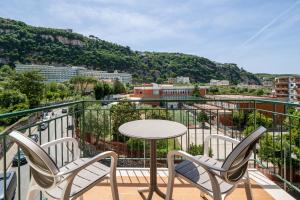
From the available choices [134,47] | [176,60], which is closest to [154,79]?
[176,60]

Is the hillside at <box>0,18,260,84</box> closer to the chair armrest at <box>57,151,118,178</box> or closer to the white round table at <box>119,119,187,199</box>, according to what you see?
the white round table at <box>119,119,187,199</box>

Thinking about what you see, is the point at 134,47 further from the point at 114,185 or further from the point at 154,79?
the point at 114,185

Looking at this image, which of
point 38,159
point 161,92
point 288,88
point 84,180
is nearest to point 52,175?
point 38,159

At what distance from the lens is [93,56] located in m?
73.6

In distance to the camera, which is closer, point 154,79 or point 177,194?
point 177,194

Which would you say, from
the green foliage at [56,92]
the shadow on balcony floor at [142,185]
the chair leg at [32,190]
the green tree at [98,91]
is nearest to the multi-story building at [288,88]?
the green tree at [98,91]

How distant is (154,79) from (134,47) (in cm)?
1850

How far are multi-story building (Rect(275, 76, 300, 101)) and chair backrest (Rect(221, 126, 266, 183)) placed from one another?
217 ft

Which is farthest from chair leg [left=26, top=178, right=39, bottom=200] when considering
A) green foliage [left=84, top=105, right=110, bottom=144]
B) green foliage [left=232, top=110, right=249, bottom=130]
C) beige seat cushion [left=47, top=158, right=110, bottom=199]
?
green foliage [left=232, top=110, right=249, bottom=130]

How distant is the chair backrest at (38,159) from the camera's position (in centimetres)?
135

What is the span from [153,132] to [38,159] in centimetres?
97

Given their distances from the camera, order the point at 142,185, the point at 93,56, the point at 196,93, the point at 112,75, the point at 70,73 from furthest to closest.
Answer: the point at 112,75, the point at 93,56, the point at 70,73, the point at 196,93, the point at 142,185

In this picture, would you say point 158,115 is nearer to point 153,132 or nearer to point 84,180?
point 153,132

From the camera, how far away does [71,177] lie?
1416 millimetres
